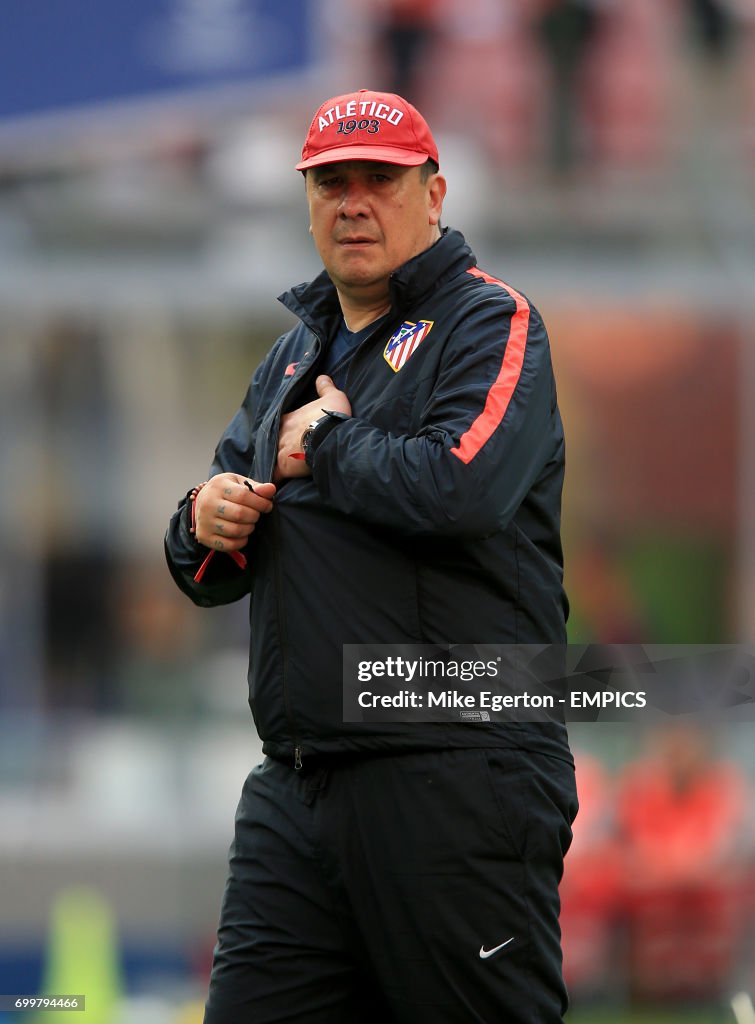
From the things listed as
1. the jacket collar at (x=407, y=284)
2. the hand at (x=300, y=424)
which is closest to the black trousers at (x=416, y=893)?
the hand at (x=300, y=424)

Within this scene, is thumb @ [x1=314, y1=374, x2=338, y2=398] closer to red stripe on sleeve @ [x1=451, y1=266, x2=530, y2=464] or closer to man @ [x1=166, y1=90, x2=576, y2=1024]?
man @ [x1=166, y1=90, x2=576, y2=1024]

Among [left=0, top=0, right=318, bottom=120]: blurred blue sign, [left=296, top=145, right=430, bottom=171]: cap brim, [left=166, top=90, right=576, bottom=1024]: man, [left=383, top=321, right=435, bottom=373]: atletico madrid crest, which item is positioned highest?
[left=0, top=0, right=318, bottom=120]: blurred blue sign

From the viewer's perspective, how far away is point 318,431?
9.41ft

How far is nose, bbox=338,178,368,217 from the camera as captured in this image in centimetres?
301

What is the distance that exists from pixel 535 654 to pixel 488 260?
6.76 m

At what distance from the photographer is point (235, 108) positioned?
9.00 metres

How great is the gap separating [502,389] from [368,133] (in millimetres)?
527

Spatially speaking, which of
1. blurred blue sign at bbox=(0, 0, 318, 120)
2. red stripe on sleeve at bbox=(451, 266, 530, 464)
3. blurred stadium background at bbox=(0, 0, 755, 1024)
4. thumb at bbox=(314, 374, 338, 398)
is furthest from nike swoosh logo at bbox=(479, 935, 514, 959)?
blurred blue sign at bbox=(0, 0, 318, 120)

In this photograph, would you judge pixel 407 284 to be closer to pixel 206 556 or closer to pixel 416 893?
pixel 206 556

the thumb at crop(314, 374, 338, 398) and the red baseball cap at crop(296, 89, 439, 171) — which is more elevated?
the red baseball cap at crop(296, 89, 439, 171)

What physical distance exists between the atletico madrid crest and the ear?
23 cm

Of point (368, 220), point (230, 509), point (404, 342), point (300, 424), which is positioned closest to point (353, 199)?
point (368, 220)

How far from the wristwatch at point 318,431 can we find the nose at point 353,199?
0.37m

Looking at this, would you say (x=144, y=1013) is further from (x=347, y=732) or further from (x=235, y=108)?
(x=235, y=108)
